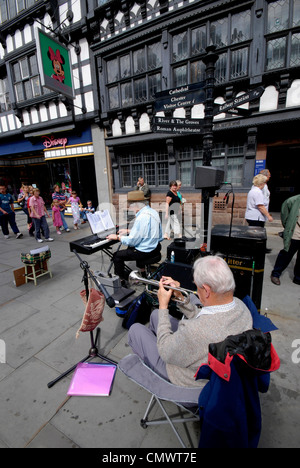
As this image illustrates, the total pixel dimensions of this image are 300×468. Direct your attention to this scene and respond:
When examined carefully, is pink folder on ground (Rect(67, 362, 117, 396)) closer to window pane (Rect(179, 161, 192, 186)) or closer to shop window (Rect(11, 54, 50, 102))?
window pane (Rect(179, 161, 192, 186))

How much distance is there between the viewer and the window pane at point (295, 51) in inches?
249

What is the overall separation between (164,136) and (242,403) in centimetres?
879

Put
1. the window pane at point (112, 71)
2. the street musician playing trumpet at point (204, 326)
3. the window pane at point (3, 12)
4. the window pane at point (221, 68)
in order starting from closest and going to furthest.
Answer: the street musician playing trumpet at point (204, 326), the window pane at point (221, 68), the window pane at point (112, 71), the window pane at point (3, 12)

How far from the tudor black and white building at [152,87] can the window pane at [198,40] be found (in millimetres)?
28

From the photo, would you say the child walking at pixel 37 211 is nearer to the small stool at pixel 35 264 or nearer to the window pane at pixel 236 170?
the small stool at pixel 35 264

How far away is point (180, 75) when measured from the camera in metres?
8.08

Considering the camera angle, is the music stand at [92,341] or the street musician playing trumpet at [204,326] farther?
the music stand at [92,341]

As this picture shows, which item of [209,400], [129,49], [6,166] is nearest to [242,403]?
[209,400]

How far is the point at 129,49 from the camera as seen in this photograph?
8.67 metres

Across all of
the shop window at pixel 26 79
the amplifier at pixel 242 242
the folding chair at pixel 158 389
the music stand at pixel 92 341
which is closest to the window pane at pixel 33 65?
the shop window at pixel 26 79

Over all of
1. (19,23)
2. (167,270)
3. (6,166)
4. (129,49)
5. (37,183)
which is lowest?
(167,270)

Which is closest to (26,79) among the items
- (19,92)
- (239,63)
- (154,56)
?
(19,92)

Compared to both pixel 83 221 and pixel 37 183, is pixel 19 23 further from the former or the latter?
pixel 83 221

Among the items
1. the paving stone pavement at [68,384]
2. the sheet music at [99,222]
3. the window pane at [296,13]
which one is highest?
the window pane at [296,13]
